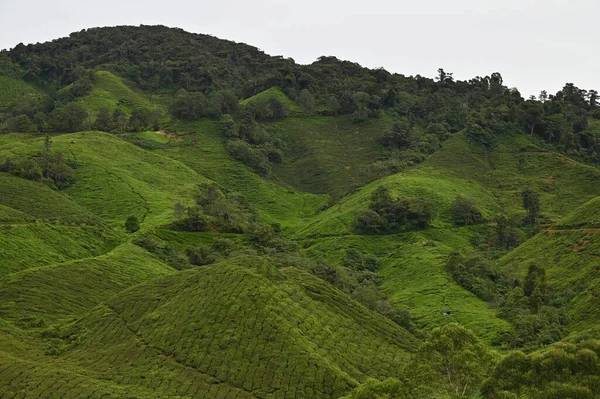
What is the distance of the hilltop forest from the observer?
45.7 metres

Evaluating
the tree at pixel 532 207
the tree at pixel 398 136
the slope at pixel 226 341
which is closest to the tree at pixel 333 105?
the tree at pixel 398 136

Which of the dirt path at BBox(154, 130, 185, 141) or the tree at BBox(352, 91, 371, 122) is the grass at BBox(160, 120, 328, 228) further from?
the tree at BBox(352, 91, 371, 122)

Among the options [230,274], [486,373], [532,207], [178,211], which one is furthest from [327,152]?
[486,373]

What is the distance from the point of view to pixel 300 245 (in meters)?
109

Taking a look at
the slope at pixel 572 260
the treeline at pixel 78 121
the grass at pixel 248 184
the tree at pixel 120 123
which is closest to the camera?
the slope at pixel 572 260

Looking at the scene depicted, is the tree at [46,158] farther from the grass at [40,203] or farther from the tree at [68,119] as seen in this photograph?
the tree at [68,119]

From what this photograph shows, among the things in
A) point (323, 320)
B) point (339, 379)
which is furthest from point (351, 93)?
point (339, 379)

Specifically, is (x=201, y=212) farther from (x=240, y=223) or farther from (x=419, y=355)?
(x=419, y=355)

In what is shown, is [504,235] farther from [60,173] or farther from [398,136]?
[60,173]

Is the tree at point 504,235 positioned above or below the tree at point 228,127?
below

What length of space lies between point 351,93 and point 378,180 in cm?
6087

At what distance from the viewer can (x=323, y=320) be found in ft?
192

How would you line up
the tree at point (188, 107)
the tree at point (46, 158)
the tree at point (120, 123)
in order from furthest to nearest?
the tree at point (188, 107), the tree at point (120, 123), the tree at point (46, 158)

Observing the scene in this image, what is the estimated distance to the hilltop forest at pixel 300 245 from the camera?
45.7 m
